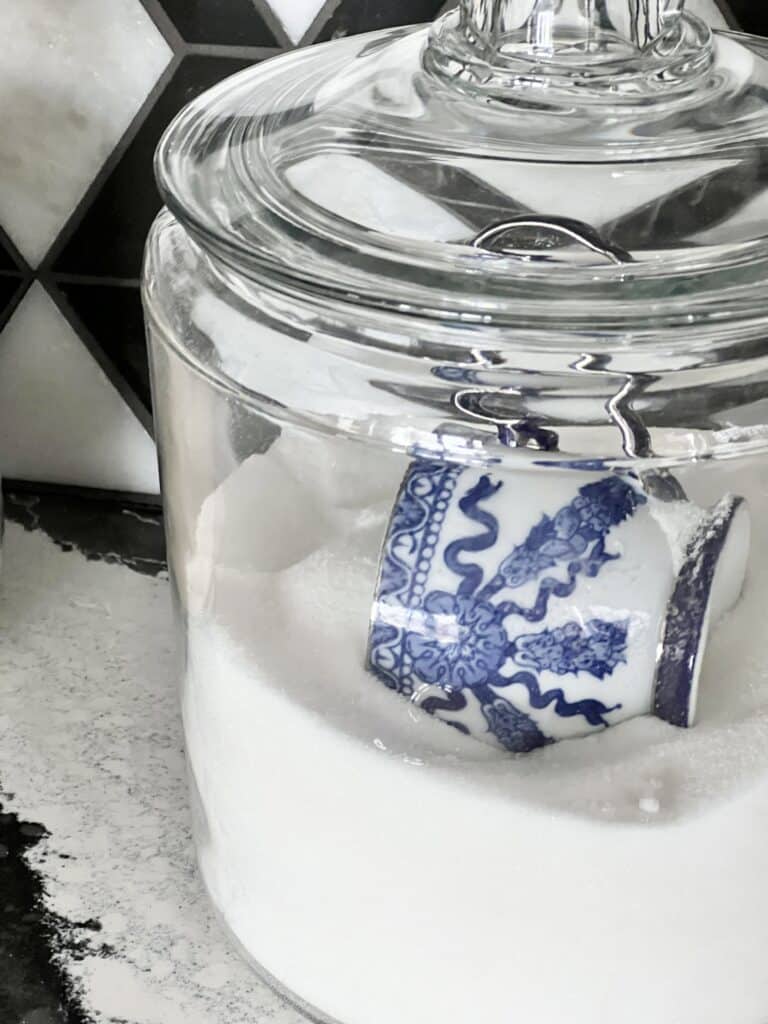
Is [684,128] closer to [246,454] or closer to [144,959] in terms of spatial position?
[246,454]

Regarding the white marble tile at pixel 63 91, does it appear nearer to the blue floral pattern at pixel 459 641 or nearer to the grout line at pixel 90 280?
the grout line at pixel 90 280

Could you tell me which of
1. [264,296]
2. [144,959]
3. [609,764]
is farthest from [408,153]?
[144,959]

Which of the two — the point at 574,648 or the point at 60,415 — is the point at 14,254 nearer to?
the point at 60,415

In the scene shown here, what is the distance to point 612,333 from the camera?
11.2 inches

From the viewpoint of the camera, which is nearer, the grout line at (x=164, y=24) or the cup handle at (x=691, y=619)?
the cup handle at (x=691, y=619)

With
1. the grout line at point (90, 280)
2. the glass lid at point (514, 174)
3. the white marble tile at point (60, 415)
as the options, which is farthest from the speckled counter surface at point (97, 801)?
the glass lid at point (514, 174)

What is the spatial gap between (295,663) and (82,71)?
1.16 ft

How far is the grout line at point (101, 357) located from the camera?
648 mm

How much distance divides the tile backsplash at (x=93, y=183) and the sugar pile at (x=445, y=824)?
26cm

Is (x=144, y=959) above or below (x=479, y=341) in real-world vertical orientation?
below

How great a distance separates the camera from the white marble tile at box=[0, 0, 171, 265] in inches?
22.7

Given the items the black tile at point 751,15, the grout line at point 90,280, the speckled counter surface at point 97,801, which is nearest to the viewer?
the speckled counter surface at point 97,801

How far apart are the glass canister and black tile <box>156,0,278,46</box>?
0.63 ft

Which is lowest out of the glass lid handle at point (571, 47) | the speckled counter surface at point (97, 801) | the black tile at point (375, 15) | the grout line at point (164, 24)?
the speckled counter surface at point (97, 801)
